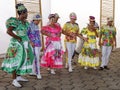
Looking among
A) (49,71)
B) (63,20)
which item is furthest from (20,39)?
(63,20)

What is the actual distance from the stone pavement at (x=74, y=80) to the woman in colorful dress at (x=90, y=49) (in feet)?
0.82

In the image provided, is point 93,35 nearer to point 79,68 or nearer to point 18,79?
point 79,68

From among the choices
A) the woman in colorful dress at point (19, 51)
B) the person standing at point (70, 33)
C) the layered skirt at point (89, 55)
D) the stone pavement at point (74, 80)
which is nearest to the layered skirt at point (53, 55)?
the stone pavement at point (74, 80)

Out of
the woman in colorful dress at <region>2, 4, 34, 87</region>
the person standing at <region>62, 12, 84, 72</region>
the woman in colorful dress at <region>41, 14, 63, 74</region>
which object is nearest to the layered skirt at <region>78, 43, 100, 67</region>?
the person standing at <region>62, 12, 84, 72</region>

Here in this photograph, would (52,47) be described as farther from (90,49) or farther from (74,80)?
(90,49)

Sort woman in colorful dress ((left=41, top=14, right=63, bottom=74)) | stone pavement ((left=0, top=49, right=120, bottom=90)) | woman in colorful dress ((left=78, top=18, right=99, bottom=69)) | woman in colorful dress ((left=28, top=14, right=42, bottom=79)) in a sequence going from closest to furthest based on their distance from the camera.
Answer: stone pavement ((left=0, top=49, right=120, bottom=90)), woman in colorful dress ((left=28, top=14, right=42, bottom=79)), woman in colorful dress ((left=41, top=14, right=63, bottom=74)), woman in colorful dress ((left=78, top=18, right=99, bottom=69))

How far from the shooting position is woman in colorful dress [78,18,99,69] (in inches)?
368

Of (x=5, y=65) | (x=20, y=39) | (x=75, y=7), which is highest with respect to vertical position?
(x=75, y=7)

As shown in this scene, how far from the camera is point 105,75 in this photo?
351 inches

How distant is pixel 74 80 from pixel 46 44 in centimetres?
130

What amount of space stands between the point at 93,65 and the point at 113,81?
133 cm

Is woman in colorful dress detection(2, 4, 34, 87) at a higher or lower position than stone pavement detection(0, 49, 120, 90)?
higher

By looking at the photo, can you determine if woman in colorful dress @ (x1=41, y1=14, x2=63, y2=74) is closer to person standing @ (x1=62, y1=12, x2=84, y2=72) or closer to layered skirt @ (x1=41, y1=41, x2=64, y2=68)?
layered skirt @ (x1=41, y1=41, x2=64, y2=68)

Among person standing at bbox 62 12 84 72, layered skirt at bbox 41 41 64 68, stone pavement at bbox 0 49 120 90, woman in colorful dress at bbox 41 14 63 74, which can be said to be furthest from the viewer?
person standing at bbox 62 12 84 72
